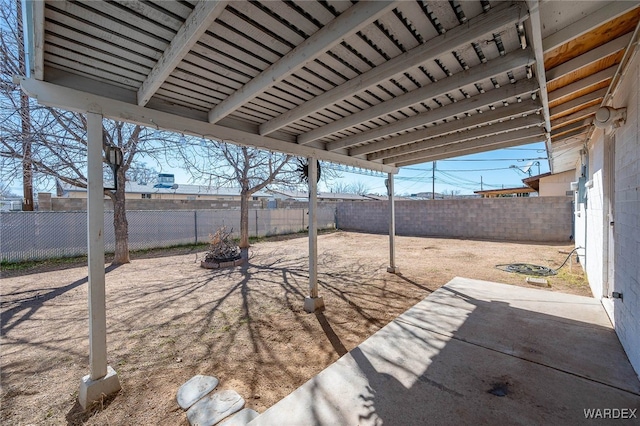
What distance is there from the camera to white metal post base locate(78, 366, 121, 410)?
6.39 feet

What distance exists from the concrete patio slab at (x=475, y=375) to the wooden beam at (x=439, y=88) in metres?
2.18

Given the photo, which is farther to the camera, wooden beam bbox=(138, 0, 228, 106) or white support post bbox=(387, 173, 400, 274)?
white support post bbox=(387, 173, 400, 274)

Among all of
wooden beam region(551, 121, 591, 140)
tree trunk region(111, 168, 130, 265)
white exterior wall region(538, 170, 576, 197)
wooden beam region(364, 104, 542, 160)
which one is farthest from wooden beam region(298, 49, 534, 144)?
white exterior wall region(538, 170, 576, 197)

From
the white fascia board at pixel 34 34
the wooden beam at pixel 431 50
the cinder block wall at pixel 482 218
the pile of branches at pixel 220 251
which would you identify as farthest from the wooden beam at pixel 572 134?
the pile of branches at pixel 220 251

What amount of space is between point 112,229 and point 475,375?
9.81 metres

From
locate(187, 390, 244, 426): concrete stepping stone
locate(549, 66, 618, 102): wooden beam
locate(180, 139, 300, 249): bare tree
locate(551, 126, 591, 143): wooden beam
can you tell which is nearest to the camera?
locate(187, 390, 244, 426): concrete stepping stone

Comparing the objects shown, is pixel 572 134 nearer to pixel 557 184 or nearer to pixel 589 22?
pixel 589 22

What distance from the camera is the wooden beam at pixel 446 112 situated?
7.19 feet

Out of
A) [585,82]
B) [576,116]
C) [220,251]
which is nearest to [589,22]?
[585,82]

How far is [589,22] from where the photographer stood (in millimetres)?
1444

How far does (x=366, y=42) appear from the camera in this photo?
5.51ft

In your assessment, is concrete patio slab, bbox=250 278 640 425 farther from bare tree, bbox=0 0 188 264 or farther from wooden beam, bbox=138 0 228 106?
bare tree, bbox=0 0 188 264

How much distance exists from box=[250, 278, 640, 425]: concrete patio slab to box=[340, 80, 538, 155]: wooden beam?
2172 millimetres

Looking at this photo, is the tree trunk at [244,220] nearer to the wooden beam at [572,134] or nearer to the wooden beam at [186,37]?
the wooden beam at [186,37]
